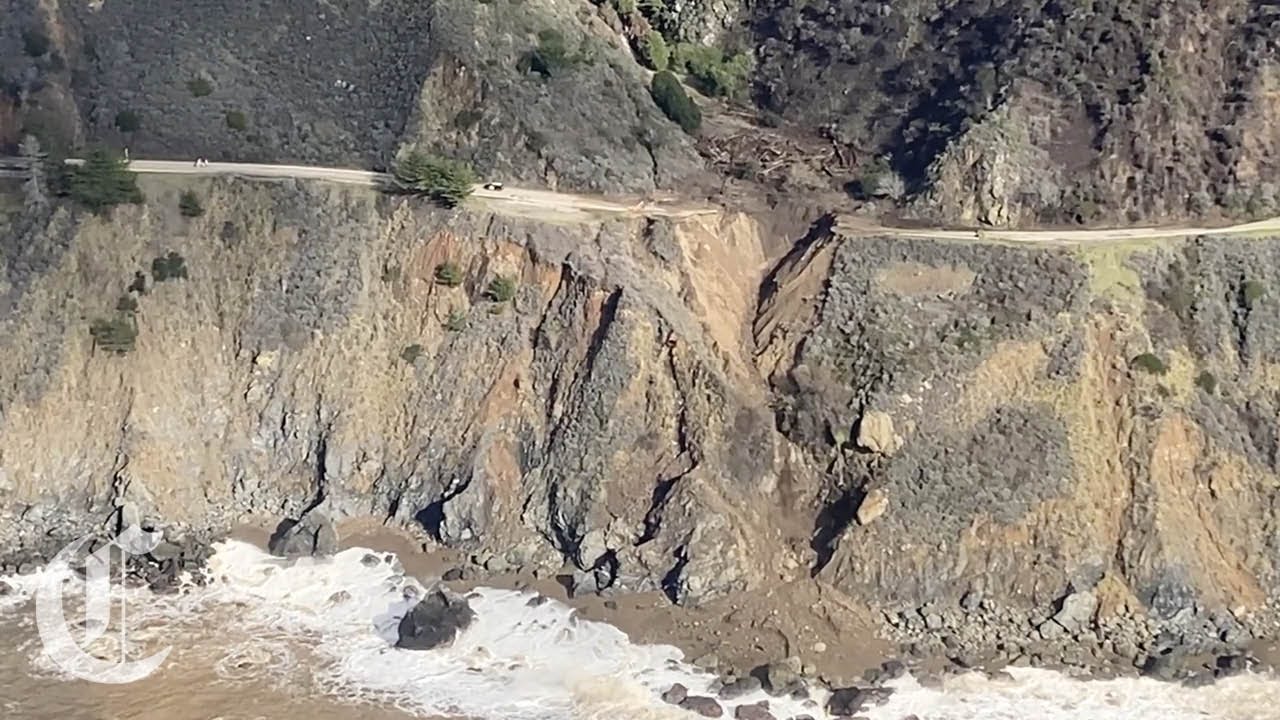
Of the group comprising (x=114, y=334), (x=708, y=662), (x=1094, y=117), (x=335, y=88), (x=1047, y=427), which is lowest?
(x=708, y=662)

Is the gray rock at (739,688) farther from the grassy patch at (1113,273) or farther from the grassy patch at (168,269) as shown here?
the grassy patch at (168,269)

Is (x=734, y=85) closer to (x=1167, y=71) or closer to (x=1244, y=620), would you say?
(x=1167, y=71)

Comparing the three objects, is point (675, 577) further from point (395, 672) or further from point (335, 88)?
point (335, 88)

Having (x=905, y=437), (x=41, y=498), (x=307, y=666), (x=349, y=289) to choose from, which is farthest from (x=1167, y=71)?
(x=41, y=498)

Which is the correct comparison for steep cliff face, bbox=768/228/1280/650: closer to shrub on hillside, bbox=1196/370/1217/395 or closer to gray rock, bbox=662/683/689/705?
shrub on hillside, bbox=1196/370/1217/395

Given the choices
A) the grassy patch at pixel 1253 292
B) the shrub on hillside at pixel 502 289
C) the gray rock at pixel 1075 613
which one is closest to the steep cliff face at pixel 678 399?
the grassy patch at pixel 1253 292

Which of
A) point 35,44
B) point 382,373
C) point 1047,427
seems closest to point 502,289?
point 382,373
